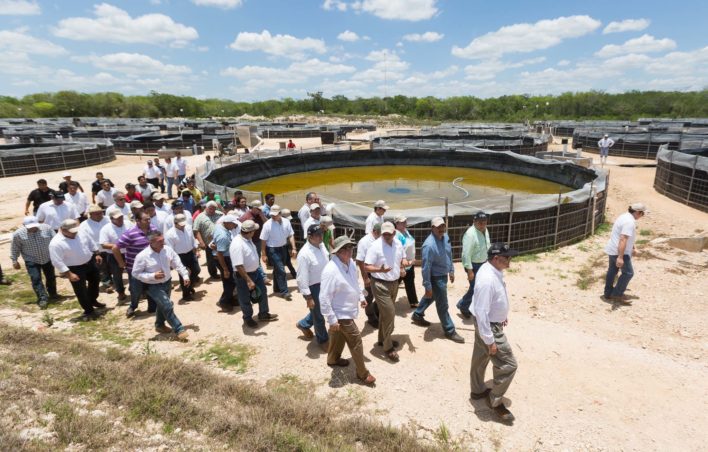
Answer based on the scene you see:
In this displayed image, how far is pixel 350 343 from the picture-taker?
422 centimetres

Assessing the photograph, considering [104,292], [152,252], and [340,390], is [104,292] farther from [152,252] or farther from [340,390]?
[340,390]

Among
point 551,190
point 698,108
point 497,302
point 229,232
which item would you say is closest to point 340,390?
point 497,302

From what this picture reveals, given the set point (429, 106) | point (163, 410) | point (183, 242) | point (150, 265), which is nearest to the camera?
point (163, 410)

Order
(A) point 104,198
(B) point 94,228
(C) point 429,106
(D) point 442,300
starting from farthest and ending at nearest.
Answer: (C) point 429,106 → (A) point 104,198 → (B) point 94,228 → (D) point 442,300

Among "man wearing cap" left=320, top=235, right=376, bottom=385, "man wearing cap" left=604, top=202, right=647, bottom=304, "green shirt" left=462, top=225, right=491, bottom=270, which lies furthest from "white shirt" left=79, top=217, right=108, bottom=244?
"man wearing cap" left=604, top=202, right=647, bottom=304

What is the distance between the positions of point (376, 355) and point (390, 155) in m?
19.9

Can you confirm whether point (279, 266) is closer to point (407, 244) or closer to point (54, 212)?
point (407, 244)

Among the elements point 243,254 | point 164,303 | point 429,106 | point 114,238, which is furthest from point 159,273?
point 429,106

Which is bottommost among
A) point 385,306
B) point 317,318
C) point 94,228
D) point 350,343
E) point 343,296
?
point 317,318

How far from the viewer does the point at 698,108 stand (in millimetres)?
68375

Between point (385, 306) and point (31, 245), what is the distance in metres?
5.82

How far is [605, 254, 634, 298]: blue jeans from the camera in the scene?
639 cm

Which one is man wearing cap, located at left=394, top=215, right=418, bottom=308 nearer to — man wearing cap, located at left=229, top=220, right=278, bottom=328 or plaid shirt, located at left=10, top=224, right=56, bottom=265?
man wearing cap, located at left=229, top=220, right=278, bottom=328

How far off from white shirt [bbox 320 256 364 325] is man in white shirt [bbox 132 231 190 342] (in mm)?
2449
